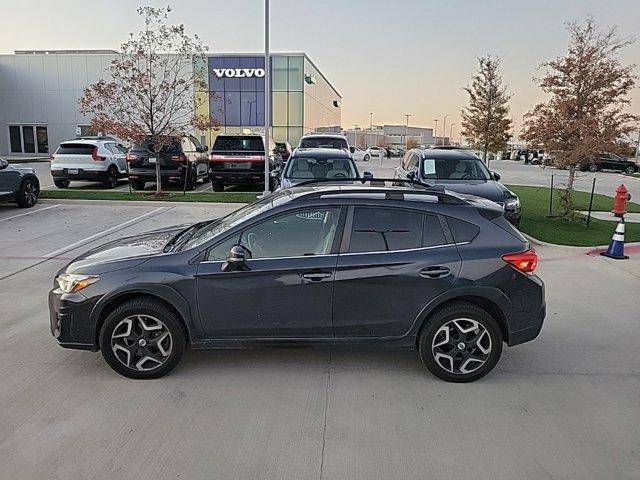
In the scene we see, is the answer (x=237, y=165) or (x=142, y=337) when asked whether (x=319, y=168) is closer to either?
(x=237, y=165)

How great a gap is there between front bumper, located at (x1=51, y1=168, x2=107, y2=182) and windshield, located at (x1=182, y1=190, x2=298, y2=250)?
14443 mm

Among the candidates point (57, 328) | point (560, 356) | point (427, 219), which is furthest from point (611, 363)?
point (57, 328)

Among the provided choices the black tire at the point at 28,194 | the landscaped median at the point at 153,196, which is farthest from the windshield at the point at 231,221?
the black tire at the point at 28,194

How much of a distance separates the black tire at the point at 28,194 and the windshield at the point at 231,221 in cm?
1043

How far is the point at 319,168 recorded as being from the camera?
11.0 m

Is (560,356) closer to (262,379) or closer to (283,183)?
(262,379)

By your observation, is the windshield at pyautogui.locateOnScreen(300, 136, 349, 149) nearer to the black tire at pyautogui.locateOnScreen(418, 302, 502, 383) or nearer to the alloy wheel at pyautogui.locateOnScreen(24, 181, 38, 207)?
the alloy wheel at pyautogui.locateOnScreen(24, 181, 38, 207)

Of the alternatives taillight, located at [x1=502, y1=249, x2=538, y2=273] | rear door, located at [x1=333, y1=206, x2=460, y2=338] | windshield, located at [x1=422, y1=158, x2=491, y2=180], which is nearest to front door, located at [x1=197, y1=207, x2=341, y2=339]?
rear door, located at [x1=333, y1=206, x2=460, y2=338]

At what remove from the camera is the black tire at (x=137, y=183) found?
17.0 metres

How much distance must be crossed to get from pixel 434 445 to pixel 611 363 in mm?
2323

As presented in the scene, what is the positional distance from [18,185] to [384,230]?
11.9m

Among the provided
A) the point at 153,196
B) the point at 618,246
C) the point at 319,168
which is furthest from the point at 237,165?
the point at 618,246

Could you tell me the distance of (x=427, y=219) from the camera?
4.29m

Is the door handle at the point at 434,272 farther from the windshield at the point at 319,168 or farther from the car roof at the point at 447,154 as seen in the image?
the car roof at the point at 447,154
